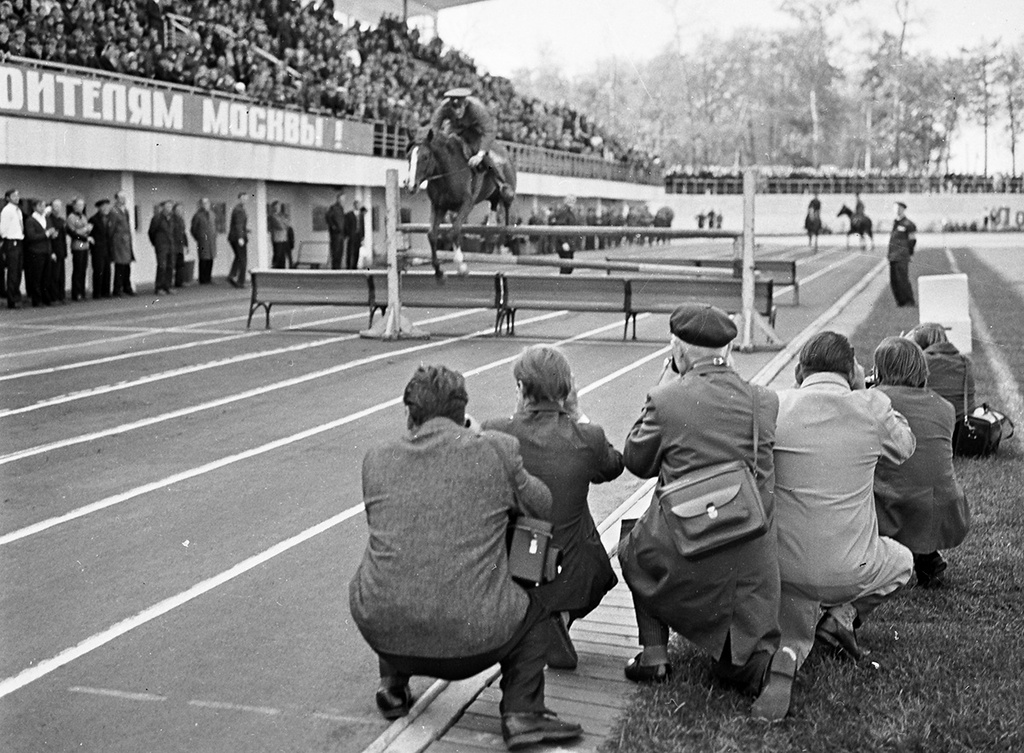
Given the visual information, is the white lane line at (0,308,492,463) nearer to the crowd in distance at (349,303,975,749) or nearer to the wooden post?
the wooden post

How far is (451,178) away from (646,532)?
1212 cm

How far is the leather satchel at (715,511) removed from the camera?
187 inches

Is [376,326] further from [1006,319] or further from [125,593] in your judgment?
[125,593]

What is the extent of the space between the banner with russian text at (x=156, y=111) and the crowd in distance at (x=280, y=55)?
513mm

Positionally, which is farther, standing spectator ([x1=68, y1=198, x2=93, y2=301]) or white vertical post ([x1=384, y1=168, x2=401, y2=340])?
standing spectator ([x1=68, y1=198, x2=93, y2=301])

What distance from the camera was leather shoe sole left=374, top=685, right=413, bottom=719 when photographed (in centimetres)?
493

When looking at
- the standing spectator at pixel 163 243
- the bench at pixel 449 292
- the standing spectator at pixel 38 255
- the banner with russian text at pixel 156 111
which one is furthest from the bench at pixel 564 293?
the standing spectator at pixel 163 243

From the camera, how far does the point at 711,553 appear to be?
484cm

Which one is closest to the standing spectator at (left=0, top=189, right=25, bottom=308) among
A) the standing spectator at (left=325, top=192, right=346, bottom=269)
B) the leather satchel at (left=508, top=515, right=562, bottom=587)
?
the standing spectator at (left=325, top=192, right=346, bottom=269)

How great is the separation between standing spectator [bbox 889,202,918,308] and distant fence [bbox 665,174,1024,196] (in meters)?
58.6

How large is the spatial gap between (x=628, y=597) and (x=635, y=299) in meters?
12.5

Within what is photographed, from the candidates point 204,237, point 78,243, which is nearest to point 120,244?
point 78,243

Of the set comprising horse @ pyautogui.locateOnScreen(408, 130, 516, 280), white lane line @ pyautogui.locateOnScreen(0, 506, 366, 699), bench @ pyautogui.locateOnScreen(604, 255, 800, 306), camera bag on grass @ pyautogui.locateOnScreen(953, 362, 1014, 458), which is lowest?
white lane line @ pyautogui.locateOnScreen(0, 506, 366, 699)

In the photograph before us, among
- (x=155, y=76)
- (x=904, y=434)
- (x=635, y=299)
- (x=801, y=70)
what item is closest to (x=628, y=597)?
(x=904, y=434)
